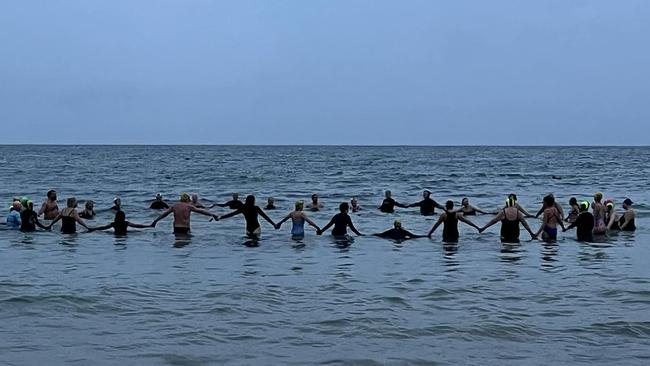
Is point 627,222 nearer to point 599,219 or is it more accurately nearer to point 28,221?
point 599,219

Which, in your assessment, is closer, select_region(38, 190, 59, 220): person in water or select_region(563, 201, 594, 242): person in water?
select_region(563, 201, 594, 242): person in water

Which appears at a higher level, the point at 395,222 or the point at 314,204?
the point at 395,222

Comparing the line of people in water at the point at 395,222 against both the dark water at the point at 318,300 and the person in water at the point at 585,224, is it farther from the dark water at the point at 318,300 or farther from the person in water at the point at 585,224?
the dark water at the point at 318,300

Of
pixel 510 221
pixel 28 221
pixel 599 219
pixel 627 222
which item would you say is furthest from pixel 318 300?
pixel 627 222

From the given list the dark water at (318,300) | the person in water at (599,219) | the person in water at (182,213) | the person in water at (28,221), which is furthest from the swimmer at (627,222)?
the person in water at (28,221)

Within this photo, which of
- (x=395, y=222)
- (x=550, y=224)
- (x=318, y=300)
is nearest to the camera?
(x=318, y=300)

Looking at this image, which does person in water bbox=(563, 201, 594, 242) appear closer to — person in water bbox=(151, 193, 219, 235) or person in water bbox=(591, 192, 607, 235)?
person in water bbox=(591, 192, 607, 235)

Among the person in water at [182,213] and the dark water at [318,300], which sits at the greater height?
the person in water at [182,213]

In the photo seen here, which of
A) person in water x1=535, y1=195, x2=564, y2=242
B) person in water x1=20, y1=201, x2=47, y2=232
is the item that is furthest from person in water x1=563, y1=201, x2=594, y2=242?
person in water x1=20, y1=201, x2=47, y2=232

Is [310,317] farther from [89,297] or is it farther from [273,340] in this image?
[89,297]

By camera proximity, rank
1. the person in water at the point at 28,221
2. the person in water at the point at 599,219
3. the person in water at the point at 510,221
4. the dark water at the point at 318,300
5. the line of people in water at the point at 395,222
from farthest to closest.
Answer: the person in water at the point at 28,221
the person in water at the point at 599,219
the line of people in water at the point at 395,222
the person in water at the point at 510,221
the dark water at the point at 318,300

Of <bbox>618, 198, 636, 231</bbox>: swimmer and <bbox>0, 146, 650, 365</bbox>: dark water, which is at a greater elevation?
<bbox>618, 198, 636, 231</bbox>: swimmer

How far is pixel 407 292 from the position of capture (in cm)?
1334

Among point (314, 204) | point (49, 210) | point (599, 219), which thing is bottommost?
point (314, 204)
